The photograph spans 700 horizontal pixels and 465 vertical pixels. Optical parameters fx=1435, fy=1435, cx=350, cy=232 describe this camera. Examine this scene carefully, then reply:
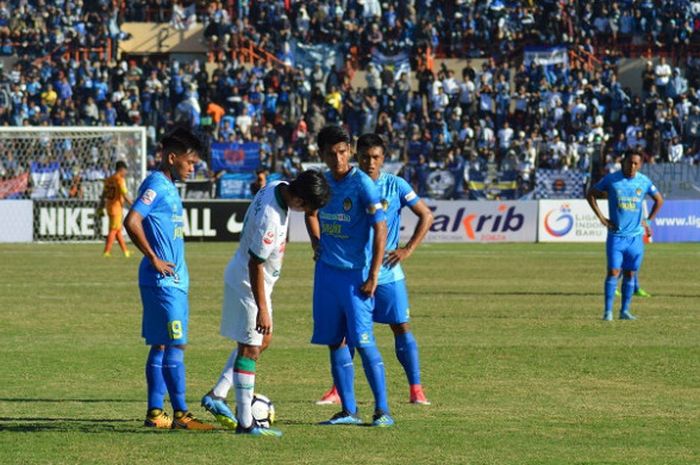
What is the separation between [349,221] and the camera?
1102cm

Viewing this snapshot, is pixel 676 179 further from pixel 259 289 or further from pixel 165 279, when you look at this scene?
pixel 259 289

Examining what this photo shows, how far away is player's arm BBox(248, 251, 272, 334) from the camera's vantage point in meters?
10.0

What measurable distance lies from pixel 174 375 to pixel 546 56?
43015 millimetres

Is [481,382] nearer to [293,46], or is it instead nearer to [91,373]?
[91,373]

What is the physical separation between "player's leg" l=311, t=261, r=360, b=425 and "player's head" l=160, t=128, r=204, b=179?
131cm

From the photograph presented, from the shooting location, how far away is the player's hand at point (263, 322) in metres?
10.1

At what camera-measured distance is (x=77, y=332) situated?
59.8ft

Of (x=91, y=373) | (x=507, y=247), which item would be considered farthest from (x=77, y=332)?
(x=507, y=247)

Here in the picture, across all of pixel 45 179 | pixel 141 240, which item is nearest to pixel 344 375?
pixel 141 240

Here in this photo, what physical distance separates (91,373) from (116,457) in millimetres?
4884

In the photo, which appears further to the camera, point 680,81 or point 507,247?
point 680,81

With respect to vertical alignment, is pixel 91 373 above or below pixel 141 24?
below

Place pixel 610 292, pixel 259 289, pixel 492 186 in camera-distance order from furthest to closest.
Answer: pixel 492 186, pixel 610 292, pixel 259 289

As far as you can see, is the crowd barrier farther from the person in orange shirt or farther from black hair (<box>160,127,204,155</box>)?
black hair (<box>160,127,204,155</box>)
